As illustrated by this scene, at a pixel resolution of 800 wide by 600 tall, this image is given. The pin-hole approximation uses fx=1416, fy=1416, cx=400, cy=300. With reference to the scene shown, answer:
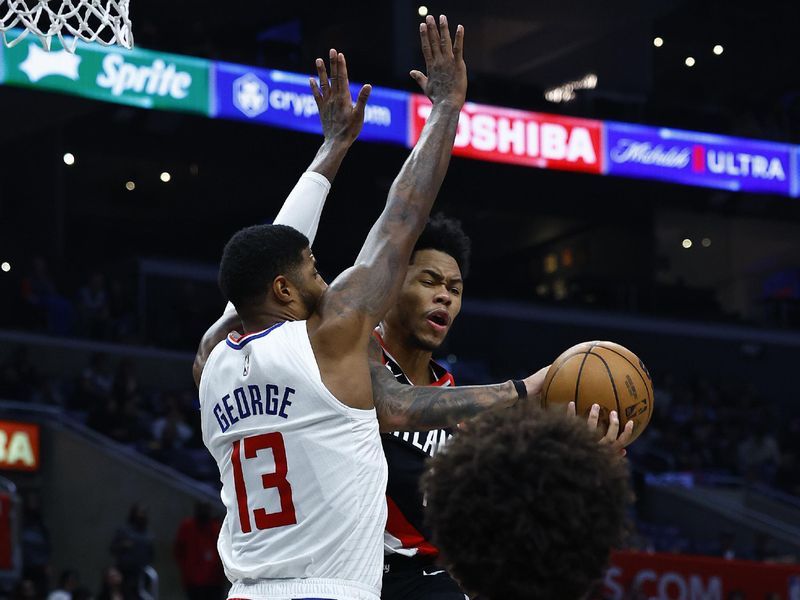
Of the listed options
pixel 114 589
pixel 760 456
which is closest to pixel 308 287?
pixel 114 589

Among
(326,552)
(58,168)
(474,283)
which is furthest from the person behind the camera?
(474,283)

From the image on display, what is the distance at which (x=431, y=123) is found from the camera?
444 centimetres

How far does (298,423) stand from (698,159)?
20.8m

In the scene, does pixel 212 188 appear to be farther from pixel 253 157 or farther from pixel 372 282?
pixel 372 282

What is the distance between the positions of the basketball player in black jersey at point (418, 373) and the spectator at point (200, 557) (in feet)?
26.4

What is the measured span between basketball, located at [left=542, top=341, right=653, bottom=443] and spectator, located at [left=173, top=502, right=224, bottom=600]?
8.98m

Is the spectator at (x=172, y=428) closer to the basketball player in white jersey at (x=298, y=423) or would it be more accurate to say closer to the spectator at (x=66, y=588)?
the spectator at (x=66, y=588)

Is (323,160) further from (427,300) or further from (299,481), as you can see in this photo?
(299,481)

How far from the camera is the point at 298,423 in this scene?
3812 millimetres

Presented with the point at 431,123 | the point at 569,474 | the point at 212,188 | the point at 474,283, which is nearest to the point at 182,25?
the point at 212,188

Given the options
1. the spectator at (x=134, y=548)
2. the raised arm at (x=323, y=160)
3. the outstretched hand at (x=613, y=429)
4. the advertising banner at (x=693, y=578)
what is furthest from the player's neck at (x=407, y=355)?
the advertising banner at (x=693, y=578)

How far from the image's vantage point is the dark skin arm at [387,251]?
151 inches

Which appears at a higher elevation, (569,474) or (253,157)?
(253,157)

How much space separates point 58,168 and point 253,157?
336 cm
